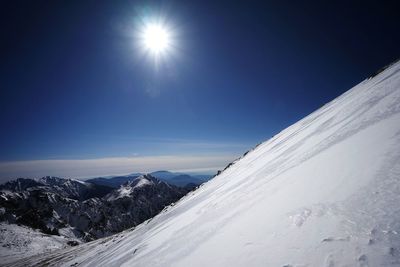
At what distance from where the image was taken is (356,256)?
326 cm

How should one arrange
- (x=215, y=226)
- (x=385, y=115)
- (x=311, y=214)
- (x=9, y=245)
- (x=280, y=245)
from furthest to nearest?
(x=9, y=245), (x=385, y=115), (x=215, y=226), (x=311, y=214), (x=280, y=245)

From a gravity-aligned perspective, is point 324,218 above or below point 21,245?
above

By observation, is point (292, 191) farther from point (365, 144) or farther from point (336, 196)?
point (365, 144)

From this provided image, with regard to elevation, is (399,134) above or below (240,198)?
above

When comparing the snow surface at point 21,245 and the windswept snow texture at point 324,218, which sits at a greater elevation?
the windswept snow texture at point 324,218

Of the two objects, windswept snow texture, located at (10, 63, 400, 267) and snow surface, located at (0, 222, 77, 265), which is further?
snow surface, located at (0, 222, 77, 265)

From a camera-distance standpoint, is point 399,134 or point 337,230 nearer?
point 337,230

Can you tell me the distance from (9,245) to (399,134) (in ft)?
381

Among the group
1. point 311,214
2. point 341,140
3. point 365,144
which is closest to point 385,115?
point 341,140

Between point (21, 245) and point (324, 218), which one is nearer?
point (324, 218)

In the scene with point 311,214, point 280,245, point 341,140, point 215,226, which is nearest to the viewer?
point 280,245

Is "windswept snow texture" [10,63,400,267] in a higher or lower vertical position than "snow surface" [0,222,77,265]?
higher

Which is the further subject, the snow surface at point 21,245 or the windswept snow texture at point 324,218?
the snow surface at point 21,245

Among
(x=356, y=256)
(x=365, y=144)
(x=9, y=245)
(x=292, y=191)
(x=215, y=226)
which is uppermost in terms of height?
(x=365, y=144)
